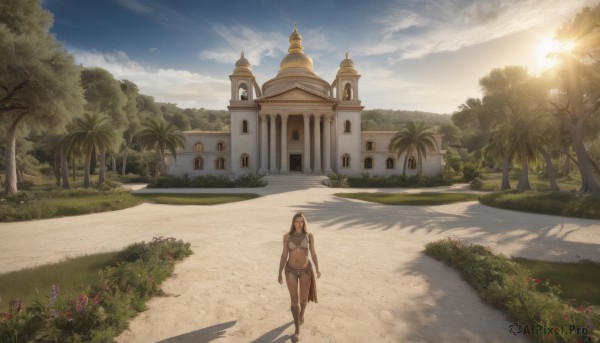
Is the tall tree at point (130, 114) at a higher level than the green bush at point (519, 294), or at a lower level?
higher

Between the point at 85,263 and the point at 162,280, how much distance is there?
2.79 m

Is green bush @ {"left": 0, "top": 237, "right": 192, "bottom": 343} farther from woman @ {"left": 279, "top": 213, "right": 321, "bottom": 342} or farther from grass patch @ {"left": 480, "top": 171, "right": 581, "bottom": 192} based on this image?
grass patch @ {"left": 480, "top": 171, "right": 581, "bottom": 192}

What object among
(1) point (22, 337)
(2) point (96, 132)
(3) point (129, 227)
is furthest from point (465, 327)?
(2) point (96, 132)

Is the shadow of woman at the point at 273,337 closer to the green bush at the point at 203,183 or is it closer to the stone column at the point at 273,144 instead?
the green bush at the point at 203,183

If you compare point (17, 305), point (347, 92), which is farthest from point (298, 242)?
point (347, 92)

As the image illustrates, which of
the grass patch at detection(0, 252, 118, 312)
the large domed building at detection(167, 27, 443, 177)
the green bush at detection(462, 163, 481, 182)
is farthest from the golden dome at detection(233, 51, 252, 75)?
the grass patch at detection(0, 252, 118, 312)

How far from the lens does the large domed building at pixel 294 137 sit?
3900 cm

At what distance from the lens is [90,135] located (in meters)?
28.3

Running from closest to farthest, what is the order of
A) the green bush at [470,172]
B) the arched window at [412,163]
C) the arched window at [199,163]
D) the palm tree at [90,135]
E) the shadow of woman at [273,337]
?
1. the shadow of woman at [273,337]
2. the palm tree at [90,135]
3. the green bush at [470,172]
4. the arched window at [199,163]
5. the arched window at [412,163]

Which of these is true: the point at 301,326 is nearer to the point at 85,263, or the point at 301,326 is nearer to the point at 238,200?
the point at 85,263

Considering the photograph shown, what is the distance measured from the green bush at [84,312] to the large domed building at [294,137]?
3241 cm

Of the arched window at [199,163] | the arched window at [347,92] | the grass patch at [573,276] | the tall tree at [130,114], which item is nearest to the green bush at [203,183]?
the arched window at [199,163]

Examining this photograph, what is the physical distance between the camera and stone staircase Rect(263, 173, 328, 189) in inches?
1290

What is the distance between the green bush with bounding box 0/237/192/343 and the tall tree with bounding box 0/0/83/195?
17.9 meters
